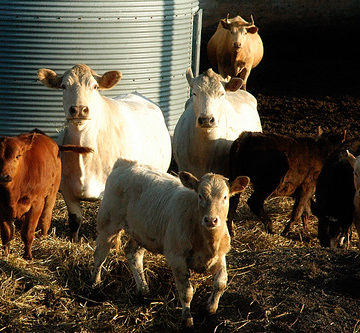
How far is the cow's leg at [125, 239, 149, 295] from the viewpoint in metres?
6.71

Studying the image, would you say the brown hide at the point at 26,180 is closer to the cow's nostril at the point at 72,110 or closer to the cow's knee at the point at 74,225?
the cow's nostril at the point at 72,110

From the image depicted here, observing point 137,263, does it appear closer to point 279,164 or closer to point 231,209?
point 231,209

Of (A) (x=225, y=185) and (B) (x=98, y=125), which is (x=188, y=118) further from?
(A) (x=225, y=185)

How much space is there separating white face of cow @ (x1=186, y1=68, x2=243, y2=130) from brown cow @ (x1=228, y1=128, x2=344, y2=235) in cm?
42

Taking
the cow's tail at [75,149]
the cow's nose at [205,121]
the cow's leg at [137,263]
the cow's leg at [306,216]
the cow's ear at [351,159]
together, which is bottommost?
the cow's leg at [306,216]

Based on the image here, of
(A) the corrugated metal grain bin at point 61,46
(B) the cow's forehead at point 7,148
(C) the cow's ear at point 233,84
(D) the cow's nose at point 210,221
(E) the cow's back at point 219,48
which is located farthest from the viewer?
(E) the cow's back at point 219,48

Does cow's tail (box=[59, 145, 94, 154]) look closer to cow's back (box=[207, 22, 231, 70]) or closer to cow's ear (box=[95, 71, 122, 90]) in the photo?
cow's ear (box=[95, 71, 122, 90])

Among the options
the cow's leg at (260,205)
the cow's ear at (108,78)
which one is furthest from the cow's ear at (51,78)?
the cow's leg at (260,205)

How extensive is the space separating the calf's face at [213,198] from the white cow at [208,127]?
217 centimetres

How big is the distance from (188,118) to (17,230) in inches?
87.7

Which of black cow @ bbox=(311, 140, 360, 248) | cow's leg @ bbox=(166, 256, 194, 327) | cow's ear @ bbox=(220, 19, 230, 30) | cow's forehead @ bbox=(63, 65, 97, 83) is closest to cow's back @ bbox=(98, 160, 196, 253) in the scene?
cow's leg @ bbox=(166, 256, 194, 327)

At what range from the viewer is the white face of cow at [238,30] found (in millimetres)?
14781

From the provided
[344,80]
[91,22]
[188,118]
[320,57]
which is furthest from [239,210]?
[320,57]

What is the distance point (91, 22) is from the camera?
32.0ft
